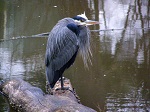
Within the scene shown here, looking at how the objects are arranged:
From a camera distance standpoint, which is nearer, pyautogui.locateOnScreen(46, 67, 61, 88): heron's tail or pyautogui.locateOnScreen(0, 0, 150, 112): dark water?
pyautogui.locateOnScreen(46, 67, 61, 88): heron's tail

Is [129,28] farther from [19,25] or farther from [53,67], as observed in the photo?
[53,67]

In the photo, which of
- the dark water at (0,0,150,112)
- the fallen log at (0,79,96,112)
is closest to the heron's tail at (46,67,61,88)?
the fallen log at (0,79,96,112)

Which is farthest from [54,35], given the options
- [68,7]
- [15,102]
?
[68,7]

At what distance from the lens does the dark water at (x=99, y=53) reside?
617 cm

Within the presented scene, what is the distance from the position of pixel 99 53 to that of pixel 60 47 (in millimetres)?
3029

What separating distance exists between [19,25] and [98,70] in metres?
4.39

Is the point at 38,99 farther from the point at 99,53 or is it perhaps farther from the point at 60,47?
the point at 99,53

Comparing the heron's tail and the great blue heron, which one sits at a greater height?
the great blue heron

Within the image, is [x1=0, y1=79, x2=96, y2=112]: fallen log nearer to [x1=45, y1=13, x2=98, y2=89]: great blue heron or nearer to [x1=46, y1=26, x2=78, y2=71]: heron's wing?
[x1=45, y1=13, x2=98, y2=89]: great blue heron

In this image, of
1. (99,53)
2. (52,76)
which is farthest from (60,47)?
(99,53)

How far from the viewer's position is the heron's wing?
518 centimetres

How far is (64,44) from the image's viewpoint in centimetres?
524

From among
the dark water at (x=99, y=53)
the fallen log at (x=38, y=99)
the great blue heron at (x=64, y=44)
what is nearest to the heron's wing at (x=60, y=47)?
the great blue heron at (x=64, y=44)

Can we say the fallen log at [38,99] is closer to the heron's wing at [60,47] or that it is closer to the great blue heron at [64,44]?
the great blue heron at [64,44]
